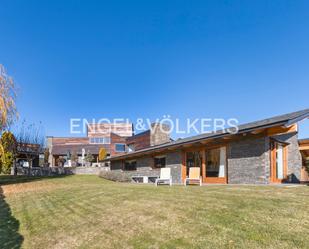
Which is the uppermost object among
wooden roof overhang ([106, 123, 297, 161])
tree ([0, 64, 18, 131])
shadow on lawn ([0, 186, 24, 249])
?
tree ([0, 64, 18, 131])

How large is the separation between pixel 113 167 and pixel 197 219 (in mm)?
24472

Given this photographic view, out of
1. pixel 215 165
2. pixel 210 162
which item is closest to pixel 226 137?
pixel 215 165

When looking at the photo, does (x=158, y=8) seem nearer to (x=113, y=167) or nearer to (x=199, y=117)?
(x=199, y=117)

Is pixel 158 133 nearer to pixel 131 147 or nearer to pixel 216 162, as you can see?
pixel 131 147

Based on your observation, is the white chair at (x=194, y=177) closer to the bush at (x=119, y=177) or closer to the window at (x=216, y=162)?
the window at (x=216, y=162)

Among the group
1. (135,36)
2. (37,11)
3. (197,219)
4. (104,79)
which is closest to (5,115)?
(37,11)

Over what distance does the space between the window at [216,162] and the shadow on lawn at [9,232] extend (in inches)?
416

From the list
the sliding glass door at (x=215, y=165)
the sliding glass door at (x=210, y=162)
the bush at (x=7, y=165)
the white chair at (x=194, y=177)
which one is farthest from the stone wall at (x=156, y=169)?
the bush at (x=7, y=165)

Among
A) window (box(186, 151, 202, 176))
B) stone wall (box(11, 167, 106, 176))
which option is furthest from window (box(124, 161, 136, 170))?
window (box(186, 151, 202, 176))

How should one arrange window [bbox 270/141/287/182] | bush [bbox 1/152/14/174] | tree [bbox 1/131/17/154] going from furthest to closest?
bush [bbox 1/152/14/174], tree [bbox 1/131/17/154], window [bbox 270/141/287/182]

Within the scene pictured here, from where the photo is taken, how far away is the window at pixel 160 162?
18.3 meters

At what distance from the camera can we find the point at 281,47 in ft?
46.6

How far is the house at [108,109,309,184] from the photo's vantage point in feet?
36.0

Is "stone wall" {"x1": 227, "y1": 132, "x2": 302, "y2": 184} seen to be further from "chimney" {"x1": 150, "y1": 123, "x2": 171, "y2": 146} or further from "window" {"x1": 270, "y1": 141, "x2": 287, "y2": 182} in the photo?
"chimney" {"x1": 150, "y1": 123, "x2": 171, "y2": 146}
